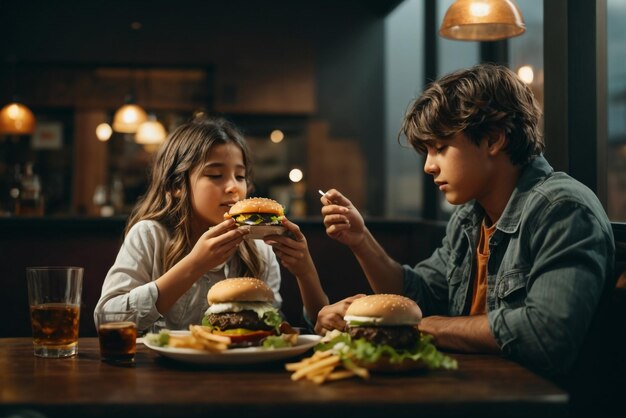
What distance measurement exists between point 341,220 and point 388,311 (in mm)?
820

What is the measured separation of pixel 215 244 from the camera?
2201mm

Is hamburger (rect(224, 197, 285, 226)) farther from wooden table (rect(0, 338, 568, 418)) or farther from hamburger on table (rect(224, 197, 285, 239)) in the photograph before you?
wooden table (rect(0, 338, 568, 418))

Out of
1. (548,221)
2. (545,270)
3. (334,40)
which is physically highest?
(334,40)

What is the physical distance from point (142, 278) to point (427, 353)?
116 cm

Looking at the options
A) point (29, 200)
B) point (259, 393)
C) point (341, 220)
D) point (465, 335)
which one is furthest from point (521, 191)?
point (29, 200)

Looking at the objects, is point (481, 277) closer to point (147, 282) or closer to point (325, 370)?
point (325, 370)

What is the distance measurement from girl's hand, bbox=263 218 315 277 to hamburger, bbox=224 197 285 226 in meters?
0.05

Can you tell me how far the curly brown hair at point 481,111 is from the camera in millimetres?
2164

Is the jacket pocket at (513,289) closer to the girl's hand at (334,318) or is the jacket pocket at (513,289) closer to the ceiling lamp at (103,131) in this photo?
the girl's hand at (334,318)

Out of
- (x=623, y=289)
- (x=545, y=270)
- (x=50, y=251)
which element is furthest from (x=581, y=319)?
(x=50, y=251)

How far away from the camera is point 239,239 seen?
2.25 m

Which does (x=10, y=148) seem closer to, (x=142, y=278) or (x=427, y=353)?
(x=142, y=278)

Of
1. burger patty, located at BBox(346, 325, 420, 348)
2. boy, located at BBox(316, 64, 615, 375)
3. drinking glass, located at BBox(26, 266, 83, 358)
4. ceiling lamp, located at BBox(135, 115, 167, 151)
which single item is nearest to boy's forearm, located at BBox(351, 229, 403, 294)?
boy, located at BBox(316, 64, 615, 375)

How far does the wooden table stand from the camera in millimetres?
1313
